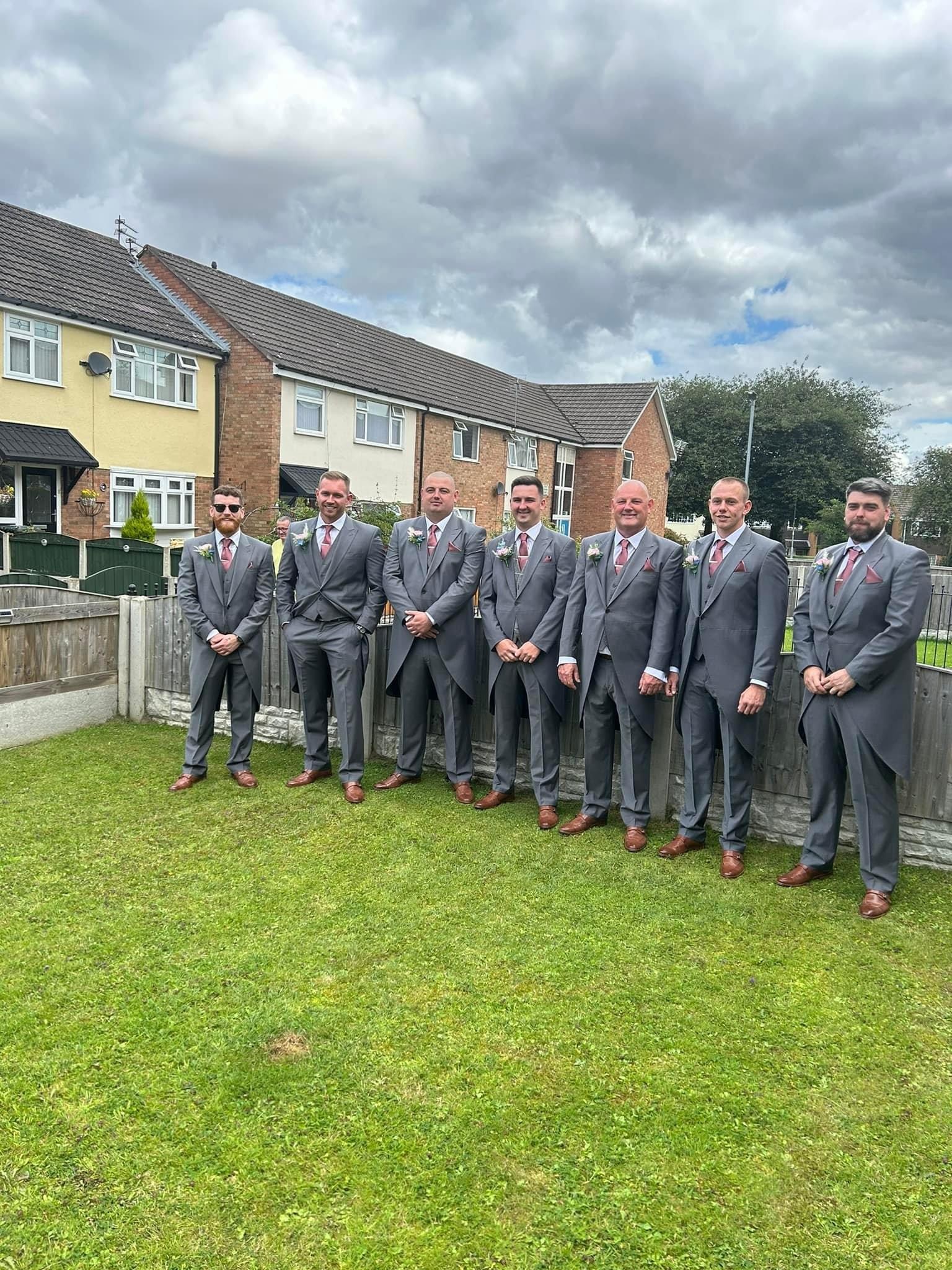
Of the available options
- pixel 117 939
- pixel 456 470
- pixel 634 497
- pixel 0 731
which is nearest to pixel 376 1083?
pixel 117 939

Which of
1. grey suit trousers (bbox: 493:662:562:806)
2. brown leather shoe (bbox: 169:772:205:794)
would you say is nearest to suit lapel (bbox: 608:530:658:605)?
grey suit trousers (bbox: 493:662:562:806)

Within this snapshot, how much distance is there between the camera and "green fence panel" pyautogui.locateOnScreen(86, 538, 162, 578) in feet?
56.7

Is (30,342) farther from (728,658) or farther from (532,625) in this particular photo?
(728,658)

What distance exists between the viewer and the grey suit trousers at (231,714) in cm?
657

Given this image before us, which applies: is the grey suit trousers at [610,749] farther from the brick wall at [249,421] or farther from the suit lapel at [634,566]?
the brick wall at [249,421]

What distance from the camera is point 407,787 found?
21.8ft

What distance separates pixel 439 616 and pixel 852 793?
9.77 feet

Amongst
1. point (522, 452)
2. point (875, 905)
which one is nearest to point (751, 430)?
point (522, 452)

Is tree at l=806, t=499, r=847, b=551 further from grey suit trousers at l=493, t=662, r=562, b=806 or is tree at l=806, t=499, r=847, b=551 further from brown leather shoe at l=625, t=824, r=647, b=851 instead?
brown leather shoe at l=625, t=824, r=647, b=851

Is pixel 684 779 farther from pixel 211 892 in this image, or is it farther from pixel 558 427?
pixel 558 427

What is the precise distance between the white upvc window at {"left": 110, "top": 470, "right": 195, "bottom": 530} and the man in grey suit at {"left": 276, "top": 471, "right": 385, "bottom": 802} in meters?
15.9

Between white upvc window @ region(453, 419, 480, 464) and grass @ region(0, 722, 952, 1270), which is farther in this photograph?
white upvc window @ region(453, 419, 480, 464)

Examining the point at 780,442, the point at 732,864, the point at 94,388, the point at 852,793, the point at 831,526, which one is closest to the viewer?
the point at 852,793

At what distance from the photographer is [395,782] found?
6613 millimetres
